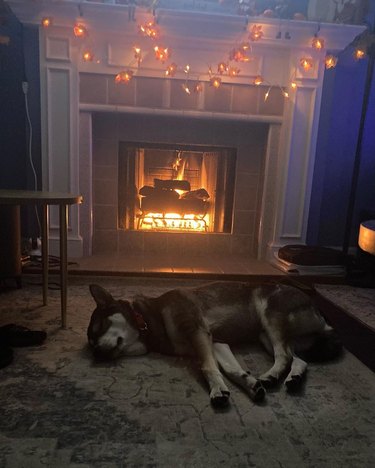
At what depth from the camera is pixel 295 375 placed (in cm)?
151

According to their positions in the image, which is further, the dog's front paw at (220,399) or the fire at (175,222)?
the fire at (175,222)

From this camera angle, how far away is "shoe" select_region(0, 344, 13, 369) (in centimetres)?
159

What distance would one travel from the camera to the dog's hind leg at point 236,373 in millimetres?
1406

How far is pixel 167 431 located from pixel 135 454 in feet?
0.45

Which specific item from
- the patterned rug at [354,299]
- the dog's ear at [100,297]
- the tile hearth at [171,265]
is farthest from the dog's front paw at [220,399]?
the tile hearth at [171,265]

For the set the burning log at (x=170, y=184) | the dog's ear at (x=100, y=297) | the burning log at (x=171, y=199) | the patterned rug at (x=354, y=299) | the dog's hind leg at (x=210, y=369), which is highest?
the burning log at (x=170, y=184)

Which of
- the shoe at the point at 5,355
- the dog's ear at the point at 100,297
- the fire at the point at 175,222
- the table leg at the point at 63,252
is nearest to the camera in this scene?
the shoe at the point at 5,355

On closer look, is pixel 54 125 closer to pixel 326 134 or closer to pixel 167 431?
pixel 326 134

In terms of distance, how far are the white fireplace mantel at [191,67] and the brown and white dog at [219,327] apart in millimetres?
1739

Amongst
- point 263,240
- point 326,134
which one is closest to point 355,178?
point 326,134

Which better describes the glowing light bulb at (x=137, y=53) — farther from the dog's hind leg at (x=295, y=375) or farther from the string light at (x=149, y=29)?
the dog's hind leg at (x=295, y=375)

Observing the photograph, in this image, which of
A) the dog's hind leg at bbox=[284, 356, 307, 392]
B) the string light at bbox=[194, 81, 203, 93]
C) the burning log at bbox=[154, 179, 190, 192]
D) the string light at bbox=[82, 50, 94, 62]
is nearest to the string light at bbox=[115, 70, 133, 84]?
the string light at bbox=[82, 50, 94, 62]

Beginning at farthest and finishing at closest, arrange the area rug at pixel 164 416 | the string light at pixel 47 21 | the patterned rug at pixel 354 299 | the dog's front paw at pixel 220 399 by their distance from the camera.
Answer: the string light at pixel 47 21, the patterned rug at pixel 354 299, the dog's front paw at pixel 220 399, the area rug at pixel 164 416

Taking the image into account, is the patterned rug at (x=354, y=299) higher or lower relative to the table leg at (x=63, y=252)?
lower
